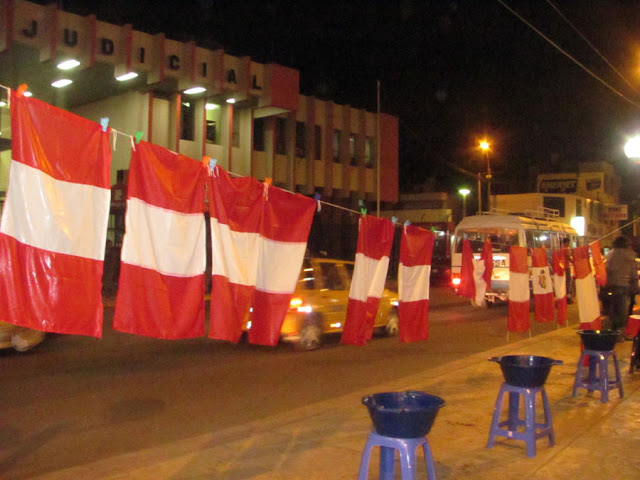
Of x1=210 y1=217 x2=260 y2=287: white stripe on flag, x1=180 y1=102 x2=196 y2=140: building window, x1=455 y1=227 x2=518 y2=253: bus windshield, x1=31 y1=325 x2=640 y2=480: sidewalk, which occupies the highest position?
x1=180 y1=102 x2=196 y2=140: building window

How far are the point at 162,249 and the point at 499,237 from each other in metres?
19.7

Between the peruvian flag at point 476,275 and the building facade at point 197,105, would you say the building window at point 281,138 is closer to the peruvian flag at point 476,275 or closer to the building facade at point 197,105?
the building facade at point 197,105

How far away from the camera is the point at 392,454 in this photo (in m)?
4.36

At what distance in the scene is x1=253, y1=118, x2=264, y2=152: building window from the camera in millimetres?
Result: 32156

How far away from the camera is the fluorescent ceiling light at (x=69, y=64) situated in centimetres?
2245

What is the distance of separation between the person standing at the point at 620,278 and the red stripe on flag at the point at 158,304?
28.0 ft

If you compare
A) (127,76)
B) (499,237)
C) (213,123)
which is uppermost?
(127,76)

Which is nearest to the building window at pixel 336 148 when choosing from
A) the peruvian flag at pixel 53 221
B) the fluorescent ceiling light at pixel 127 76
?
the fluorescent ceiling light at pixel 127 76

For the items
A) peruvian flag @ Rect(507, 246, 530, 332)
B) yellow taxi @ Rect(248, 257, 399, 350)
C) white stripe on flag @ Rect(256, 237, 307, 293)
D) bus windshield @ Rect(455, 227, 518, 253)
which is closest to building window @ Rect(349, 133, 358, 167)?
bus windshield @ Rect(455, 227, 518, 253)

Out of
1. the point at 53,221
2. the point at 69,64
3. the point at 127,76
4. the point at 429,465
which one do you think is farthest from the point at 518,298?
the point at 69,64

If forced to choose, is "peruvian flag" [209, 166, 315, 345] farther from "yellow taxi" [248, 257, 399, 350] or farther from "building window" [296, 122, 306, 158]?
"building window" [296, 122, 306, 158]

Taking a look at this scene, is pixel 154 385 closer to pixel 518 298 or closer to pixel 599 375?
pixel 599 375

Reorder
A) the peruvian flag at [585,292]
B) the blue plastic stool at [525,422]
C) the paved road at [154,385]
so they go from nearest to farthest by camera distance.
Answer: the blue plastic stool at [525,422]
the paved road at [154,385]
the peruvian flag at [585,292]

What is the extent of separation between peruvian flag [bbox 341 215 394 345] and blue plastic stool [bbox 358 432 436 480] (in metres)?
3.56
